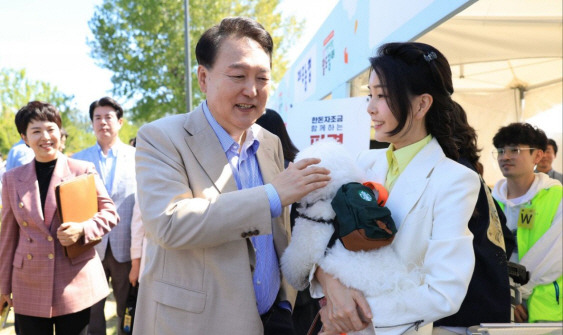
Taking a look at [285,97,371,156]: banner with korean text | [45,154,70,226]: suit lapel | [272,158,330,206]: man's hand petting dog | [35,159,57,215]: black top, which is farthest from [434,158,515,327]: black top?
[35,159,57,215]: black top

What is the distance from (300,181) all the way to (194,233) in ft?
1.26

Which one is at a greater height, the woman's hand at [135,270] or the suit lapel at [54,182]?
the suit lapel at [54,182]

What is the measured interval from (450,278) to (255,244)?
2.34 ft

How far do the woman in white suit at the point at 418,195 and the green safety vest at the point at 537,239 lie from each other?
169 centimetres

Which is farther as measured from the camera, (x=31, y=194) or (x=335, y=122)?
(x=335, y=122)

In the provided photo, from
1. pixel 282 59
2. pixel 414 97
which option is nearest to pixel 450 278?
pixel 414 97

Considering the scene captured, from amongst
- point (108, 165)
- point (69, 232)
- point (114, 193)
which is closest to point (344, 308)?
point (69, 232)

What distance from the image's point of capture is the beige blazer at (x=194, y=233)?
141 centimetres

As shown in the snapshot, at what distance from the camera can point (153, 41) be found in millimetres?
16609

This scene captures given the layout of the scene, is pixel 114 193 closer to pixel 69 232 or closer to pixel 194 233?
pixel 69 232

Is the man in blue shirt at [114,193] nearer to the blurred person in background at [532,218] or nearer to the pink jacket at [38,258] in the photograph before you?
the pink jacket at [38,258]

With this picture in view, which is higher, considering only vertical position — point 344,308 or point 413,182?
point 413,182

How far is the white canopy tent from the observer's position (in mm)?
3656

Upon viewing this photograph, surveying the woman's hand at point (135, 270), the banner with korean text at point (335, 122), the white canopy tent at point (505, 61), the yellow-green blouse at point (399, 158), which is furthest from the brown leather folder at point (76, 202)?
the white canopy tent at point (505, 61)
